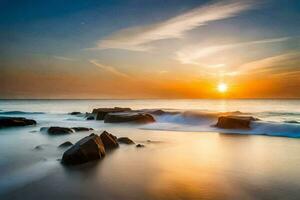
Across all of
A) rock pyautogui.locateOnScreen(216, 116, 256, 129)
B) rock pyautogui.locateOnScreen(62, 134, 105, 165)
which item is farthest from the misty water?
rock pyautogui.locateOnScreen(216, 116, 256, 129)

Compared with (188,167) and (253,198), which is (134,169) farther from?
(253,198)

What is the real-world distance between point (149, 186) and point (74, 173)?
7.00ft

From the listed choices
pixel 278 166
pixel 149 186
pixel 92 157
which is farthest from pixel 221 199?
pixel 92 157

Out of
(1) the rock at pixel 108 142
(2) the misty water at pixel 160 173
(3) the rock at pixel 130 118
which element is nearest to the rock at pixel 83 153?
(2) the misty water at pixel 160 173

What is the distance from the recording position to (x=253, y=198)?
5.34m

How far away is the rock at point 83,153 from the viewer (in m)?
7.86

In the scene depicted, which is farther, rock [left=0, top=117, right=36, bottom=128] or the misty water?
rock [left=0, top=117, right=36, bottom=128]

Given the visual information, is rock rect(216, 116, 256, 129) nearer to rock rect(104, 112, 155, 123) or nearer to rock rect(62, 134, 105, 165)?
rock rect(104, 112, 155, 123)

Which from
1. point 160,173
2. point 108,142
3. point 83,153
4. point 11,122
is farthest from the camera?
point 11,122

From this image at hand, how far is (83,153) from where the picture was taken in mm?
8047

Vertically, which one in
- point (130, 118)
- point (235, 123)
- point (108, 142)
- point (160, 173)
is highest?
point (235, 123)

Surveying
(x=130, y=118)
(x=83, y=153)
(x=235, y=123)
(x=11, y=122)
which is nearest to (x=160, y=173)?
(x=83, y=153)

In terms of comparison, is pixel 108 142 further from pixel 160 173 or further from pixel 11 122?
pixel 11 122

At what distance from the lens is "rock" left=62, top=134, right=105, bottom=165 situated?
7.86 metres
